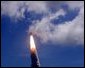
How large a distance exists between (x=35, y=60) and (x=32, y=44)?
884 centimetres

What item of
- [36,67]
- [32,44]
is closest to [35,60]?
[36,67]

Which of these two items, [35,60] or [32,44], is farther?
[32,44]

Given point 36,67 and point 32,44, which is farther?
point 32,44

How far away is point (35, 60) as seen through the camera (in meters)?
108

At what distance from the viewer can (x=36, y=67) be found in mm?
108125

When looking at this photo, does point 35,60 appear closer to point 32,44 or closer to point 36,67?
point 36,67

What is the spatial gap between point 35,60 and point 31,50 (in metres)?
5.10

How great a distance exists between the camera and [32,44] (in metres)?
116

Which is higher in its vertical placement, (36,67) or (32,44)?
(32,44)

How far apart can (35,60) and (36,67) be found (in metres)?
1.64

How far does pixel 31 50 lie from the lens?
11281 cm
